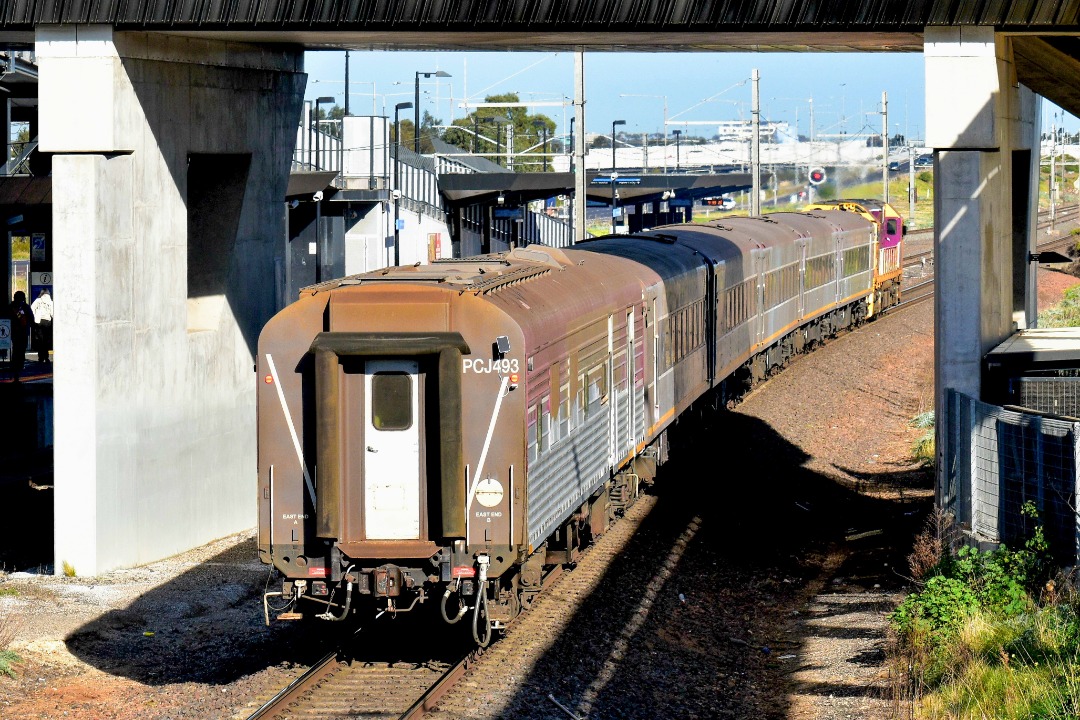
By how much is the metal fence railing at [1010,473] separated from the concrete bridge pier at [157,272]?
378 inches

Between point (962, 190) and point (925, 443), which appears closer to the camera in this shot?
point (962, 190)

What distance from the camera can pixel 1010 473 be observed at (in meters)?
13.8

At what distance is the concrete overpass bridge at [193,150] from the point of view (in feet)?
52.6

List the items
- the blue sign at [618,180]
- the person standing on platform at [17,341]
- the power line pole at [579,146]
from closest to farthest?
the person standing on platform at [17,341], the power line pole at [579,146], the blue sign at [618,180]

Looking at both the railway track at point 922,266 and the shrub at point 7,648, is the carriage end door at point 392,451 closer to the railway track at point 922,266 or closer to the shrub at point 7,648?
the shrub at point 7,648

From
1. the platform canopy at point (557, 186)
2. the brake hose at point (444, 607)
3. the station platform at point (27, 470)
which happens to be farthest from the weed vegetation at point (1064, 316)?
the brake hose at point (444, 607)

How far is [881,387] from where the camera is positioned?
31.3 meters

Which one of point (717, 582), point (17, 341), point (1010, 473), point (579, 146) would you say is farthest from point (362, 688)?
point (579, 146)

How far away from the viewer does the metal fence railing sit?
12.8 meters

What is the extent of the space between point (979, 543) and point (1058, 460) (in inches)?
66.2

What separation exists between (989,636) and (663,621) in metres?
3.66

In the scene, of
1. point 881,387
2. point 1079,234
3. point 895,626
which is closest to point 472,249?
point 881,387

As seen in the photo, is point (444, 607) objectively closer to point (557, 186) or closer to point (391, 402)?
point (391, 402)

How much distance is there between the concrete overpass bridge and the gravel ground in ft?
4.06
